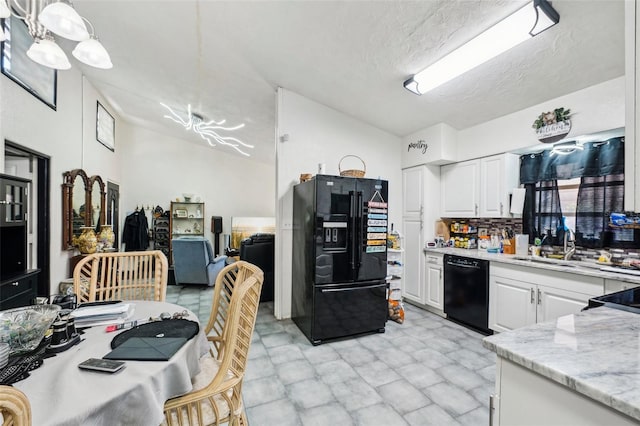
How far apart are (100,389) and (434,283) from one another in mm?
3550

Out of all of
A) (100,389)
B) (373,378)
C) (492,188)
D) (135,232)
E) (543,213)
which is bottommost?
(373,378)

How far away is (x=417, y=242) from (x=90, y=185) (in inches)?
197

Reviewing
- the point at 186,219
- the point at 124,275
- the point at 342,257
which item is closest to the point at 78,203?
the point at 186,219

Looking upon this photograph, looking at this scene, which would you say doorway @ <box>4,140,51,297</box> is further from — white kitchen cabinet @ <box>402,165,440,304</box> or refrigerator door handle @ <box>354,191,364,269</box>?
white kitchen cabinet @ <box>402,165,440,304</box>

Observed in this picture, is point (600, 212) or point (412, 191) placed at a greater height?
point (412, 191)

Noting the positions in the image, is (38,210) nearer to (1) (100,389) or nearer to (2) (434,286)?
(1) (100,389)

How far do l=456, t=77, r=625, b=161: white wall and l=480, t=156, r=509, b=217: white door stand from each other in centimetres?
12

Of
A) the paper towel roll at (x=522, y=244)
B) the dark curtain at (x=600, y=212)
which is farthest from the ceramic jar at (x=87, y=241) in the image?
the dark curtain at (x=600, y=212)

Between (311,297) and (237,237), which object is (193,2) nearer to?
(311,297)

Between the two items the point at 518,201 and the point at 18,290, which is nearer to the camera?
the point at 18,290

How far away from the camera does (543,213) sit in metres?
3.13

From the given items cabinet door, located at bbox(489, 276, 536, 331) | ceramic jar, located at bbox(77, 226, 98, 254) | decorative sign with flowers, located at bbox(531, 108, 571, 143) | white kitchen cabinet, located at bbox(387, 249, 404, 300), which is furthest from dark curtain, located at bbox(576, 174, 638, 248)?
ceramic jar, located at bbox(77, 226, 98, 254)

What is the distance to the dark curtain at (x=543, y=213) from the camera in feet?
9.94

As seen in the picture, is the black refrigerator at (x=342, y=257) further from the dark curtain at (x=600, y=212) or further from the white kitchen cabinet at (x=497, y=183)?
the dark curtain at (x=600, y=212)
